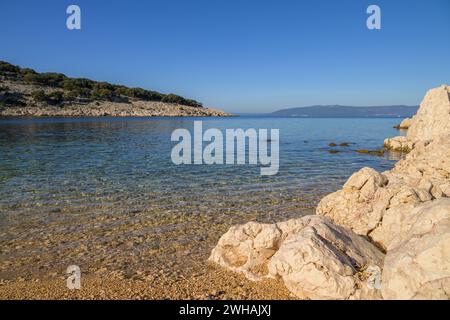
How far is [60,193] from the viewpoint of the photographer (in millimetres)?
12492

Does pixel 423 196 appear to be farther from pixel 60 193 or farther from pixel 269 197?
pixel 60 193

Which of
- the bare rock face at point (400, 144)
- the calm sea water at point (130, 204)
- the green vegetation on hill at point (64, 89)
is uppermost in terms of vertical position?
the green vegetation on hill at point (64, 89)

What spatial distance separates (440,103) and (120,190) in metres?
31.9

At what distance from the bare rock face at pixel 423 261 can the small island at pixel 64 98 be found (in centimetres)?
8364

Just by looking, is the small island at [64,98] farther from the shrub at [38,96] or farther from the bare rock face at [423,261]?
the bare rock face at [423,261]

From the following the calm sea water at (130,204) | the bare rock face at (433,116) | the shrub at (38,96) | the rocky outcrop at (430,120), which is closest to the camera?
the calm sea water at (130,204)

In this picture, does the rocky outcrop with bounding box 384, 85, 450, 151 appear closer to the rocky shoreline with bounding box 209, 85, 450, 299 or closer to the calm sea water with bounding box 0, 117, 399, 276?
the calm sea water with bounding box 0, 117, 399, 276

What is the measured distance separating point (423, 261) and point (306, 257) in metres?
1.71

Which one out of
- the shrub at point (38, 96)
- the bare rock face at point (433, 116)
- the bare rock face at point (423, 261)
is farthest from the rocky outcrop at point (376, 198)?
the shrub at point (38, 96)

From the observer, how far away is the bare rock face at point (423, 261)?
4.14 metres

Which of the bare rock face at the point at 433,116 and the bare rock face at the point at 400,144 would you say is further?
the bare rock face at the point at 400,144

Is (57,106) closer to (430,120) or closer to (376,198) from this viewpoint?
(430,120)
